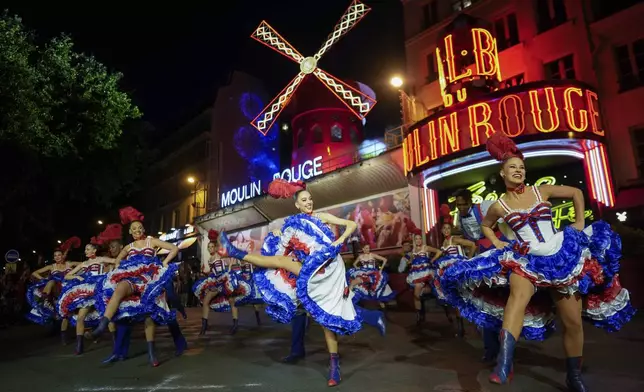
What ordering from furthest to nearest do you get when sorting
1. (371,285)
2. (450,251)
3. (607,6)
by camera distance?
(607,6) < (371,285) < (450,251)

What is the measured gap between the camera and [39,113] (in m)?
13.0

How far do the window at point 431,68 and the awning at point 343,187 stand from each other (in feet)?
11.7

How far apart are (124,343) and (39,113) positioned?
10130mm

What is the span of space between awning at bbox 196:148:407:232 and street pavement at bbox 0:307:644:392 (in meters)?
11.2

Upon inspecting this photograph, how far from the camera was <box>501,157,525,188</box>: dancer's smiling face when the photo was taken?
3.99 meters

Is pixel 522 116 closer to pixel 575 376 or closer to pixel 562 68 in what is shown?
pixel 562 68

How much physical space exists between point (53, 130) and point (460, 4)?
654 inches

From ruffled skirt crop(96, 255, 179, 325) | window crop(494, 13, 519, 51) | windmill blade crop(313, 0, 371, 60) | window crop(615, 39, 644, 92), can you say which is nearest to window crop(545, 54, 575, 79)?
window crop(615, 39, 644, 92)

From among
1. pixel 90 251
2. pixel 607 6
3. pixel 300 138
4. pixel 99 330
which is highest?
pixel 300 138

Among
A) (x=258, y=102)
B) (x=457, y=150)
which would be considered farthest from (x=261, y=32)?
(x=457, y=150)

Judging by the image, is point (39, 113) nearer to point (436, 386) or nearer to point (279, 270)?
point (279, 270)

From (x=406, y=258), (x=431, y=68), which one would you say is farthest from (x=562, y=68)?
(x=406, y=258)

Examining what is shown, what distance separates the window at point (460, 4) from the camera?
17.5m

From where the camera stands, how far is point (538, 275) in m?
3.49
